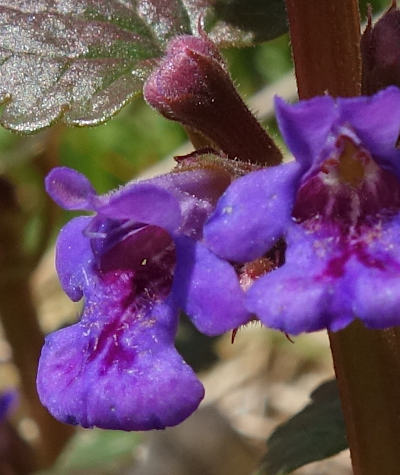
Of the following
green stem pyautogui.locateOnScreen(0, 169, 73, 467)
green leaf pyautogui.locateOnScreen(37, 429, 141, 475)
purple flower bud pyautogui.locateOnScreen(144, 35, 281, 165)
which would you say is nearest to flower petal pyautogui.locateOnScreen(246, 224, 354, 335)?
purple flower bud pyautogui.locateOnScreen(144, 35, 281, 165)

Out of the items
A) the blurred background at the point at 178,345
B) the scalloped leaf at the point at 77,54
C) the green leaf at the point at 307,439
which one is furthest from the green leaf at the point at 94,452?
the scalloped leaf at the point at 77,54

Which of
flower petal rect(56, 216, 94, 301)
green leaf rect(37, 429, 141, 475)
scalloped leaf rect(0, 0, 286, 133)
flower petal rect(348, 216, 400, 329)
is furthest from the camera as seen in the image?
green leaf rect(37, 429, 141, 475)

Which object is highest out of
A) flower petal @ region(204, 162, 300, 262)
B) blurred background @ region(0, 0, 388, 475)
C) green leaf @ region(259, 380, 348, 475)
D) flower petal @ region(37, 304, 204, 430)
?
flower petal @ region(204, 162, 300, 262)

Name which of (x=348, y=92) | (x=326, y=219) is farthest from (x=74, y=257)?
(x=348, y=92)

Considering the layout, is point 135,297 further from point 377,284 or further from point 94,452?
point 94,452

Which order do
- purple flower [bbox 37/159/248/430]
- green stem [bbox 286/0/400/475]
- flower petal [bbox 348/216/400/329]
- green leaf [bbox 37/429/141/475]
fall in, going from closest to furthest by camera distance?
flower petal [bbox 348/216/400/329], purple flower [bbox 37/159/248/430], green stem [bbox 286/0/400/475], green leaf [bbox 37/429/141/475]

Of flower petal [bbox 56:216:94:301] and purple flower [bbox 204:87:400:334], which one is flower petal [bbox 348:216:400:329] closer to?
purple flower [bbox 204:87:400:334]
